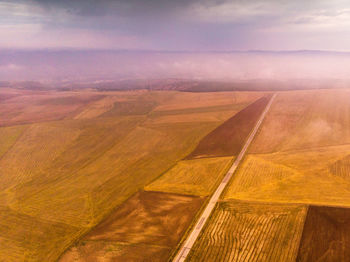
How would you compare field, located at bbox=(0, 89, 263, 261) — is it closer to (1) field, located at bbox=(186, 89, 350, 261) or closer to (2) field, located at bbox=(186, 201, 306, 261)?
(2) field, located at bbox=(186, 201, 306, 261)

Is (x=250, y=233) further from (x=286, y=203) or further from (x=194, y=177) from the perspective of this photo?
(x=194, y=177)

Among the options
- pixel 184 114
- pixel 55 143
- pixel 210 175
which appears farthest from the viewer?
pixel 184 114

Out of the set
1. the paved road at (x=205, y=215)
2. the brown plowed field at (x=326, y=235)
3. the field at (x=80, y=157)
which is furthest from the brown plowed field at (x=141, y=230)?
the brown plowed field at (x=326, y=235)

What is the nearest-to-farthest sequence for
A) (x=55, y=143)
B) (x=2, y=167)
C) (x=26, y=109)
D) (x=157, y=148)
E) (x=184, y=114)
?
1. (x=2, y=167)
2. (x=157, y=148)
3. (x=55, y=143)
4. (x=184, y=114)
5. (x=26, y=109)

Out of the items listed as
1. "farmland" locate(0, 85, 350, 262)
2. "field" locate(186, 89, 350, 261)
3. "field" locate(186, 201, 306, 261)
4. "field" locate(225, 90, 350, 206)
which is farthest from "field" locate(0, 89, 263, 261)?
"field" locate(225, 90, 350, 206)

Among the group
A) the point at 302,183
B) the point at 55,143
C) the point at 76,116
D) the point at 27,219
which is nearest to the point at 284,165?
the point at 302,183

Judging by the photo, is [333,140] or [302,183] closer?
[302,183]

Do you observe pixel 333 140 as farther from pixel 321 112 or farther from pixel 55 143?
pixel 55 143
